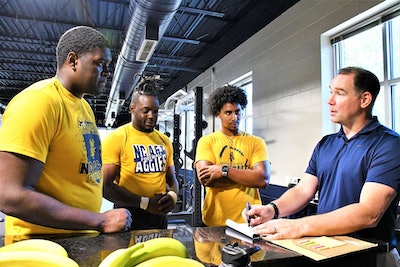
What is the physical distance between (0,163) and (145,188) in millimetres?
1051

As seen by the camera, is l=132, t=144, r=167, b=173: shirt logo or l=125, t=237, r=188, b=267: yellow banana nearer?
l=125, t=237, r=188, b=267: yellow banana

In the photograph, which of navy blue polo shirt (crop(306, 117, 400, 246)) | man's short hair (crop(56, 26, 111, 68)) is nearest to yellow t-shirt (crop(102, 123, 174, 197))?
man's short hair (crop(56, 26, 111, 68))

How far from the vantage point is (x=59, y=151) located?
→ 45.6 inches

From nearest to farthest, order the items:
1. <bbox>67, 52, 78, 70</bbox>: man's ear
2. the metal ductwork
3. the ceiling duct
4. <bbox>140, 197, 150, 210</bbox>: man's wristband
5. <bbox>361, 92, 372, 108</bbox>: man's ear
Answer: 1. <bbox>67, 52, 78, 70</bbox>: man's ear
2. <bbox>361, 92, 372, 108</bbox>: man's ear
3. <bbox>140, 197, 150, 210</bbox>: man's wristband
4. the metal ductwork
5. the ceiling duct

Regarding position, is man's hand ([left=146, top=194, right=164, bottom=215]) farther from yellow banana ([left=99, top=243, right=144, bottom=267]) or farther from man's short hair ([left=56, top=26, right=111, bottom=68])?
yellow banana ([left=99, top=243, right=144, bottom=267])

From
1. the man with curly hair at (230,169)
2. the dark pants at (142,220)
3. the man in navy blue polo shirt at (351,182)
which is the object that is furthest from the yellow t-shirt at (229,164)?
the man in navy blue polo shirt at (351,182)

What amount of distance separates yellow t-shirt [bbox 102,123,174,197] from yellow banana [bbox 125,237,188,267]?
1.21 metres

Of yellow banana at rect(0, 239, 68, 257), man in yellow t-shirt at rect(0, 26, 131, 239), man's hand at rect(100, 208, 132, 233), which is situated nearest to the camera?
yellow banana at rect(0, 239, 68, 257)

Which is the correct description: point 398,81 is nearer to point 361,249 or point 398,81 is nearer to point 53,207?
point 361,249

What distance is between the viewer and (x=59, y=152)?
116cm

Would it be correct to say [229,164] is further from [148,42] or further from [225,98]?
[148,42]

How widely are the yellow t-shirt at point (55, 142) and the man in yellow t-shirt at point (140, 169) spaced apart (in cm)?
56

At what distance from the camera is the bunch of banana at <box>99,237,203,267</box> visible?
591 mm

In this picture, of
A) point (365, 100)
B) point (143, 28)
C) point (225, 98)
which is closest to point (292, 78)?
point (225, 98)
